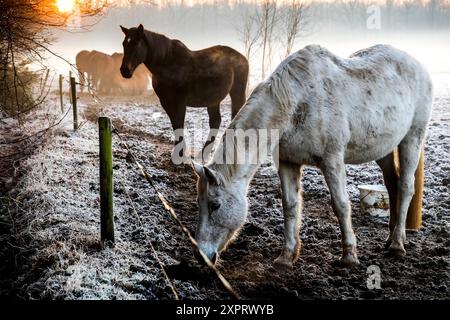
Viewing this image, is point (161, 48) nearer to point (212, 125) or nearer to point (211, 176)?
point (212, 125)

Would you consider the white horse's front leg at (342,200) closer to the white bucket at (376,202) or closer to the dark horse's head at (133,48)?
the white bucket at (376,202)

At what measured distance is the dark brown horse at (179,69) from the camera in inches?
335

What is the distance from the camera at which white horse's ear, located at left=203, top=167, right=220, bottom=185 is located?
3.48m

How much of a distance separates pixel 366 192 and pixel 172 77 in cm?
475

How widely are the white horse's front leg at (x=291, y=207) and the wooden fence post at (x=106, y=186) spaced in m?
1.74

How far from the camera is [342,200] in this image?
13.6 ft

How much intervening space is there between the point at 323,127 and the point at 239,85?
21.9 feet

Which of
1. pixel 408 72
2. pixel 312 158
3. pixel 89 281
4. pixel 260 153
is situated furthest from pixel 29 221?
pixel 408 72

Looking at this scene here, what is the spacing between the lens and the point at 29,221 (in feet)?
16.7

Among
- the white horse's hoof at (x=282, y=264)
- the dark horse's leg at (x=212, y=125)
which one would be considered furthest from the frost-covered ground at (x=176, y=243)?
the dark horse's leg at (x=212, y=125)

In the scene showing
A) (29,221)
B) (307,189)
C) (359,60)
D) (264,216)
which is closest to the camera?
(359,60)

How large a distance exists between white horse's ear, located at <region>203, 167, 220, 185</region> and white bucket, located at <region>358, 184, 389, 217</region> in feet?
10.2

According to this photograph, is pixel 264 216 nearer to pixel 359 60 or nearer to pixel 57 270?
pixel 359 60

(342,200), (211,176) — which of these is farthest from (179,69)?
(211,176)
